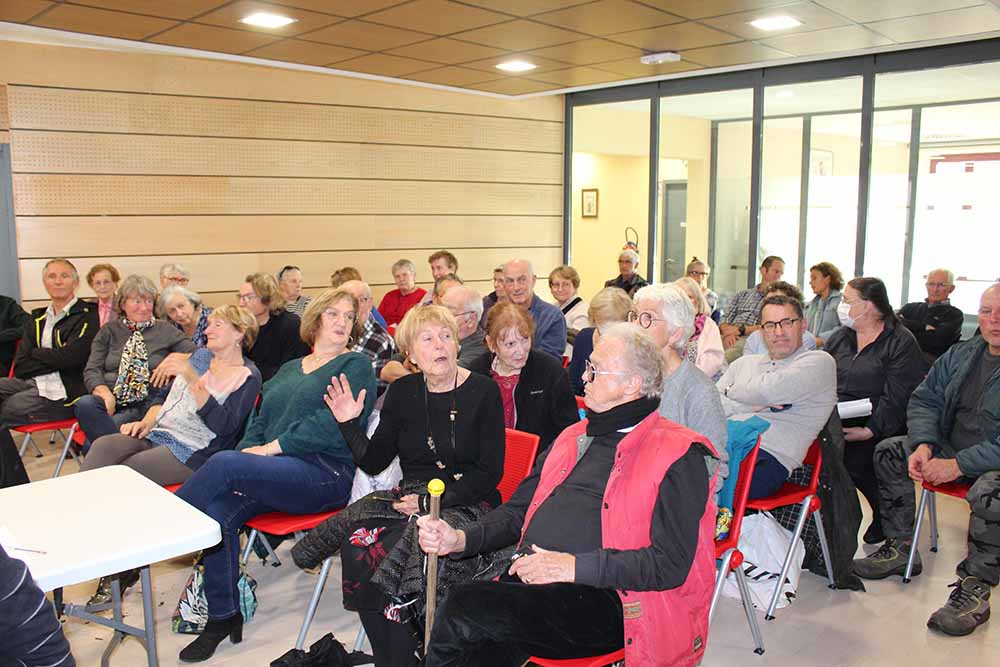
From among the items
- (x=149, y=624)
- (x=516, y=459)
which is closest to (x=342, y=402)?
(x=516, y=459)

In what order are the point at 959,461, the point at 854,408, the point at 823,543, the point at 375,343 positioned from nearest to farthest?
the point at 959,461
the point at 823,543
the point at 854,408
the point at 375,343

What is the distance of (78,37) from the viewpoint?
6188 millimetres

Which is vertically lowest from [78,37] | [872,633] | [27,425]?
[872,633]

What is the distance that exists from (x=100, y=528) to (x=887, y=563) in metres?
3.42

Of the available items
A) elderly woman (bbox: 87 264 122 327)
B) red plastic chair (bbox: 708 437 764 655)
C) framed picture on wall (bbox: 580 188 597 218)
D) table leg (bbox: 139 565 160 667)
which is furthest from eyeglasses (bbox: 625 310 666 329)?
framed picture on wall (bbox: 580 188 597 218)

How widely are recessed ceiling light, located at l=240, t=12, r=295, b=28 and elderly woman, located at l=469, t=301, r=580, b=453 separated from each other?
318 centimetres

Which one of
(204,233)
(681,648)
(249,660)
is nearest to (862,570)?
(681,648)

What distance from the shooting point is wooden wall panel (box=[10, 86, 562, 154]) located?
646 centimetres

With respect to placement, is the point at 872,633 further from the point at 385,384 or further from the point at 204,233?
the point at 204,233

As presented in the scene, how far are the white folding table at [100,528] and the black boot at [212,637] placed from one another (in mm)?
475

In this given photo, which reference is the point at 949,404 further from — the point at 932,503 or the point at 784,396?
the point at 784,396

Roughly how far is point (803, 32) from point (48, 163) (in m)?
6.01

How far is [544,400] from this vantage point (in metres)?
3.45

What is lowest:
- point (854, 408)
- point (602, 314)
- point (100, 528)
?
point (854, 408)
